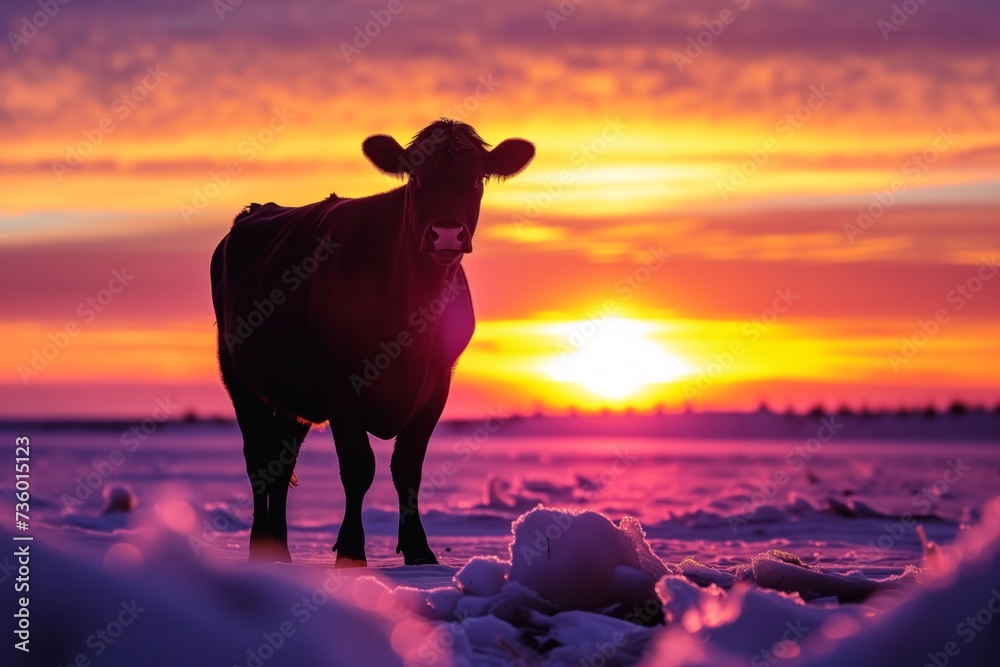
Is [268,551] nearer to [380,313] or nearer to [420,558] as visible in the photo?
[420,558]

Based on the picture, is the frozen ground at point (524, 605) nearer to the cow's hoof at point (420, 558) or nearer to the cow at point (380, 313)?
the cow's hoof at point (420, 558)

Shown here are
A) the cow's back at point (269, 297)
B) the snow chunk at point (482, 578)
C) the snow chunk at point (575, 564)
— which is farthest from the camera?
the cow's back at point (269, 297)

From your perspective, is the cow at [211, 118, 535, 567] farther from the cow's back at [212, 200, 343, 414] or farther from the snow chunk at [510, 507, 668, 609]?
the snow chunk at [510, 507, 668, 609]

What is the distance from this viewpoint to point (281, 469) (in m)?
10.3

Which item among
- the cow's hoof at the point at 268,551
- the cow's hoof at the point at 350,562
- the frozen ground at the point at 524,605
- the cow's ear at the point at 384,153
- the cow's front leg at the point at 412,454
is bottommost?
the frozen ground at the point at 524,605

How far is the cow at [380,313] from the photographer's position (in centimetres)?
837

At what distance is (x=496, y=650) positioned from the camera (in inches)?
167

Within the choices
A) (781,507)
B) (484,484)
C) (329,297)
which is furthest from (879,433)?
(329,297)

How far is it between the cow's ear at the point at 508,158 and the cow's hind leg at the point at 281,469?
286 centimetres

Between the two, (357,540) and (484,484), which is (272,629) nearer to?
(357,540)

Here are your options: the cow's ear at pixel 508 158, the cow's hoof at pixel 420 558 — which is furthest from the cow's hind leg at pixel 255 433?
the cow's ear at pixel 508 158

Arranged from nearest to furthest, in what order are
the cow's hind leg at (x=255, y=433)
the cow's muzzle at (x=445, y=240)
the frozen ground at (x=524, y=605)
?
the frozen ground at (x=524, y=605)
the cow's muzzle at (x=445, y=240)
the cow's hind leg at (x=255, y=433)

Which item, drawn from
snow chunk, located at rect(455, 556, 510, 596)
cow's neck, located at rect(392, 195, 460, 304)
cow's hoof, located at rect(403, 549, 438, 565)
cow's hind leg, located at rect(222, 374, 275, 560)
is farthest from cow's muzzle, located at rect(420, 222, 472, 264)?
snow chunk, located at rect(455, 556, 510, 596)

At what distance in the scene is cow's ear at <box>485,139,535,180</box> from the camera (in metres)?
9.09
